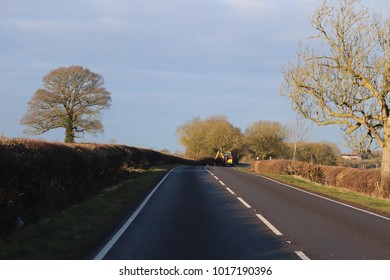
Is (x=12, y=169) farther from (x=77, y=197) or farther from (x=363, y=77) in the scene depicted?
(x=363, y=77)

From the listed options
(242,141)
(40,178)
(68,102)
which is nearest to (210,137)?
(242,141)

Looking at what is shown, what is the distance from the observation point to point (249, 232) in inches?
419

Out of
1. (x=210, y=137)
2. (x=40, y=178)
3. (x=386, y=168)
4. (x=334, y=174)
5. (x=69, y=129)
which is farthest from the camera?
(x=210, y=137)

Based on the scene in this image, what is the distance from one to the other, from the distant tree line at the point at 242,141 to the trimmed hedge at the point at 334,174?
44.1 metres

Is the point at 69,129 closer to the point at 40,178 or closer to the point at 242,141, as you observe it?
the point at 40,178

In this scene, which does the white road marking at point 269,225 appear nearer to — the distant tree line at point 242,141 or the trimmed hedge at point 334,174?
the trimmed hedge at point 334,174

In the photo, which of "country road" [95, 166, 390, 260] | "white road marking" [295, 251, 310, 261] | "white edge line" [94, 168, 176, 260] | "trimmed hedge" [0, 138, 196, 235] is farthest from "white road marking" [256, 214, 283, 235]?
"trimmed hedge" [0, 138, 196, 235]

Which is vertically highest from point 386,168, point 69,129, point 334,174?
point 69,129

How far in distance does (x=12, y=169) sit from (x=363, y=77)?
2069 centimetres

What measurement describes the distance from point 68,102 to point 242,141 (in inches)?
2330

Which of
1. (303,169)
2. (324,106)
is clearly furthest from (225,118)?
(324,106)

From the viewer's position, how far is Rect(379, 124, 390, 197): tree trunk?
76.0 ft

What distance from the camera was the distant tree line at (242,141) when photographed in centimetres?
9575

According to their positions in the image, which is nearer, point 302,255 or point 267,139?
point 302,255
